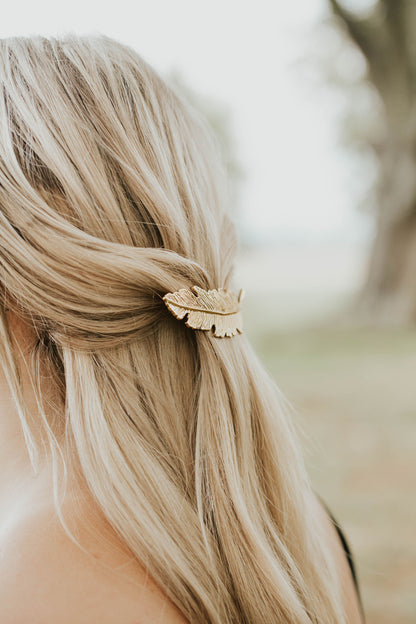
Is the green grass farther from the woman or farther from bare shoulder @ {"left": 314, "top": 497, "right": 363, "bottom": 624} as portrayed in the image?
the woman

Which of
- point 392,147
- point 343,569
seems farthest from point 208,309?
point 392,147

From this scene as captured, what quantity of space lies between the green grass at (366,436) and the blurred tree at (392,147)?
2.86 feet

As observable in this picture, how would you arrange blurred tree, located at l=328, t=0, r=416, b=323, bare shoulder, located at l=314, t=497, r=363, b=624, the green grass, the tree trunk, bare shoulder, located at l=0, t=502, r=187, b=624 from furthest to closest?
the tree trunk → blurred tree, located at l=328, t=0, r=416, b=323 → the green grass → bare shoulder, located at l=314, t=497, r=363, b=624 → bare shoulder, located at l=0, t=502, r=187, b=624

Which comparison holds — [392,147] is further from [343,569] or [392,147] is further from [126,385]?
[126,385]

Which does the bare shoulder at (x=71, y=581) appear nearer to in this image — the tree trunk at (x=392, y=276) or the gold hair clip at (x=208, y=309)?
the gold hair clip at (x=208, y=309)

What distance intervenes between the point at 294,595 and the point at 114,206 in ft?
2.27

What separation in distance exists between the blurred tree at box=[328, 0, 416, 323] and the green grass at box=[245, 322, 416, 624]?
87cm

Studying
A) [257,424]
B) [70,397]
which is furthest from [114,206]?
[257,424]

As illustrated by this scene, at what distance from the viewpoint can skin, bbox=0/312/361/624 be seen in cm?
86

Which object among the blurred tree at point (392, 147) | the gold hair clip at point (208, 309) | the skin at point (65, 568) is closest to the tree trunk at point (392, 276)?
the blurred tree at point (392, 147)

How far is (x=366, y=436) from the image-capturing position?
4766 millimetres

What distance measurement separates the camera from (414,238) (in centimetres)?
900

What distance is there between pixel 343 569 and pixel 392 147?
8.07 metres

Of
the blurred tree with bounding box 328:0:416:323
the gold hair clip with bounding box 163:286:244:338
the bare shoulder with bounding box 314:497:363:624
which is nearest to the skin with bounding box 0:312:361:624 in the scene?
the gold hair clip with bounding box 163:286:244:338
